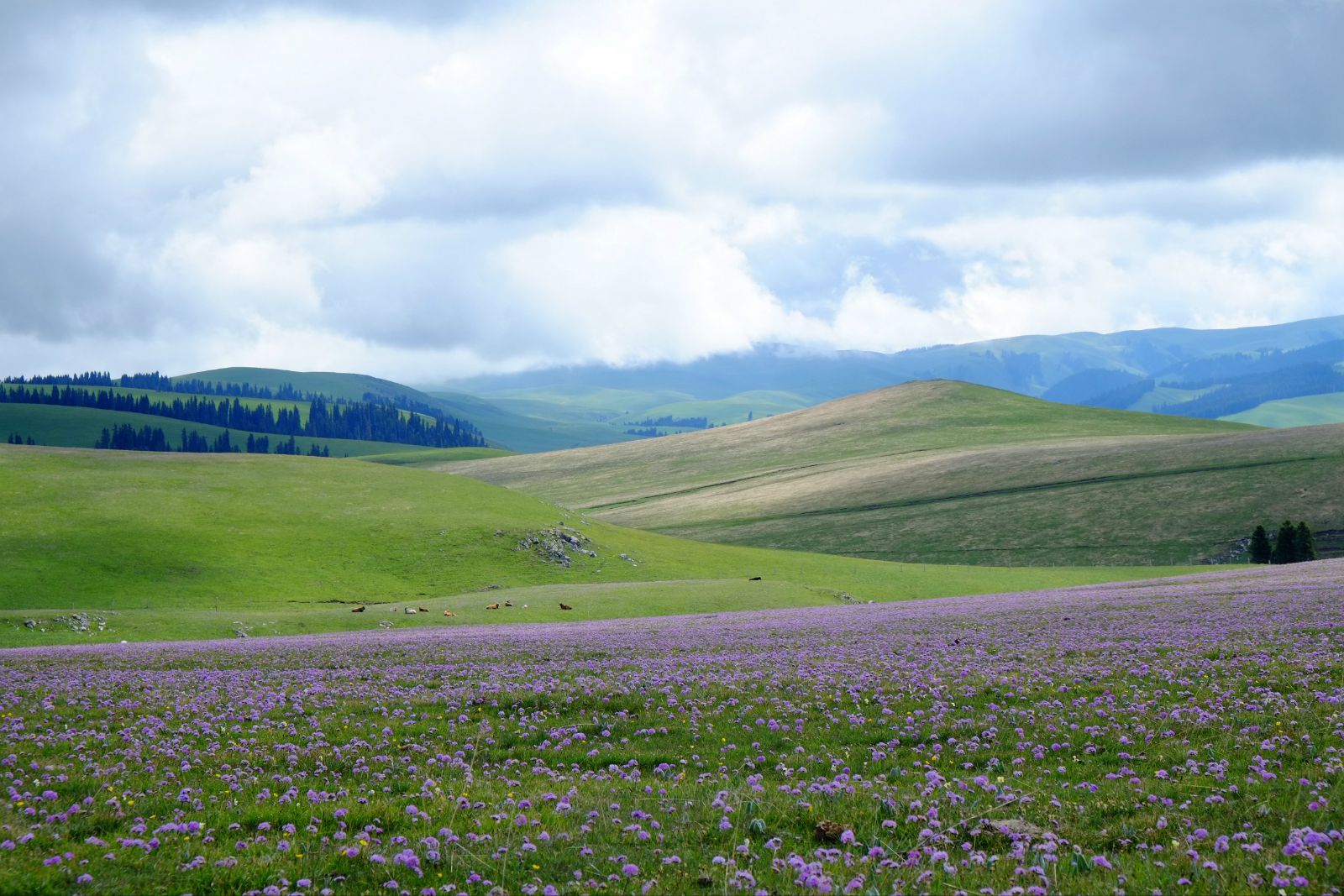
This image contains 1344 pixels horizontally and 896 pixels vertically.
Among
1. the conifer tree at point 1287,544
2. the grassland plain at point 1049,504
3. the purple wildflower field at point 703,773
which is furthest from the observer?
the grassland plain at point 1049,504

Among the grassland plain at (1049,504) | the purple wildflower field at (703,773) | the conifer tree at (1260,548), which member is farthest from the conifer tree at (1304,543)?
the purple wildflower field at (703,773)

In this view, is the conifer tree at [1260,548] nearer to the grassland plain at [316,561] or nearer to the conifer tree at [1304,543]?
the conifer tree at [1304,543]

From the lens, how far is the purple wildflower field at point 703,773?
9.56 metres

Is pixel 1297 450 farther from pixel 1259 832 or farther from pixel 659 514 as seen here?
pixel 1259 832

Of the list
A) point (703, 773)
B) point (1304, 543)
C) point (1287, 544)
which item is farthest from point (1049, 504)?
point (703, 773)

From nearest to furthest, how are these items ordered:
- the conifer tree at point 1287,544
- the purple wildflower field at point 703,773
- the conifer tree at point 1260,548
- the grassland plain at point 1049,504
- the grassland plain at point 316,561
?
the purple wildflower field at point 703,773 → the grassland plain at point 316,561 → the conifer tree at point 1287,544 → the conifer tree at point 1260,548 → the grassland plain at point 1049,504

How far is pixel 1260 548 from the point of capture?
3890 inches

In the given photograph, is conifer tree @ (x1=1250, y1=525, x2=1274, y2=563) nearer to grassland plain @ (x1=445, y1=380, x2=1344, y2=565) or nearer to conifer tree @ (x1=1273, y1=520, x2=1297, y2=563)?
conifer tree @ (x1=1273, y1=520, x2=1297, y2=563)

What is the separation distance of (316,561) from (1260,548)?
321 ft

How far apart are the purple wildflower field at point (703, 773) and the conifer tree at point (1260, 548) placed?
3237 inches

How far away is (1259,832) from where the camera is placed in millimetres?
10250

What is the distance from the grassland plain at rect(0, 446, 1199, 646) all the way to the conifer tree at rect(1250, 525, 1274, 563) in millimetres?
15657

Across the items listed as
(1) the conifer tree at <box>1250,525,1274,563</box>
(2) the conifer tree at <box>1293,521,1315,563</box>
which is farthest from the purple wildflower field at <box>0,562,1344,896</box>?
(1) the conifer tree at <box>1250,525,1274,563</box>

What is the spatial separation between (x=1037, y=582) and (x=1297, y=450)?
8012 centimetres
